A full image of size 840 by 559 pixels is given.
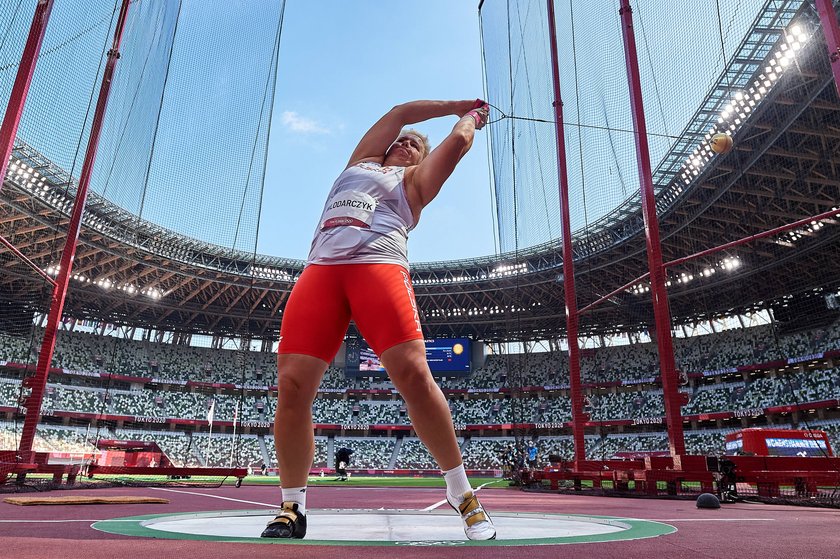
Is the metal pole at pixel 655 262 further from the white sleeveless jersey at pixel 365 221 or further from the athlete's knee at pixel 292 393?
the athlete's knee at pixel 292 393

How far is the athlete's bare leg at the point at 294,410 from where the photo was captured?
5.96ft

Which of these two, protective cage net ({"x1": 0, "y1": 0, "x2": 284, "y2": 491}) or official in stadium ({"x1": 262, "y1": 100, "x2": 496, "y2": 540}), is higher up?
protective cage net ({"x1": 0, "y1": 0, "x2": 284, "y2": 491})

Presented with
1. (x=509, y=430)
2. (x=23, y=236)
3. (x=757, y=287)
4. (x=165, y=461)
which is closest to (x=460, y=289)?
(x=509, y=430)

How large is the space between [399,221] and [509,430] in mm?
33979

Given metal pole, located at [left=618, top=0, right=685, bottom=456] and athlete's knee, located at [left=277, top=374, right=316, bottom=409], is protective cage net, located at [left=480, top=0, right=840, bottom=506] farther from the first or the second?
athlete's knee, located at [left=277, top=374, right=316, bottom=409]

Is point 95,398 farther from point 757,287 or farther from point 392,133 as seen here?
point 757,287

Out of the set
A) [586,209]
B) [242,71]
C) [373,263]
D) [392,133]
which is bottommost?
[373,263]

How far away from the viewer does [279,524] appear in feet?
5.39

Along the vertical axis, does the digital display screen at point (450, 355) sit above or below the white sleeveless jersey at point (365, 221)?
above

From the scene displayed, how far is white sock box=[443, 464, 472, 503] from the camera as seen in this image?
1721mm

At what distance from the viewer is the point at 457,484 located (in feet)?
5.67

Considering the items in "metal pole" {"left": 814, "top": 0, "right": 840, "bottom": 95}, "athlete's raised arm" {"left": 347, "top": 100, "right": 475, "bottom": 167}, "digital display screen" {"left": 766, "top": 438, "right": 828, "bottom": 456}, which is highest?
"metal pole" {"left": 814, "top": 0, "right": 840, "bottom": 95}

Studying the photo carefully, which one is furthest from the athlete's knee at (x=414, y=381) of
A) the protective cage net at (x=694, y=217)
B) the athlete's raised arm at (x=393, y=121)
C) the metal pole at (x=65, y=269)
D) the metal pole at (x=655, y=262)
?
the metal pole at (x=65, y=269)

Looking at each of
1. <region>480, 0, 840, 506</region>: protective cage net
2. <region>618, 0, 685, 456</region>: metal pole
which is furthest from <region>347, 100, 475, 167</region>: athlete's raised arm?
<region>618, 0, 685, 456</region>: metal pole
